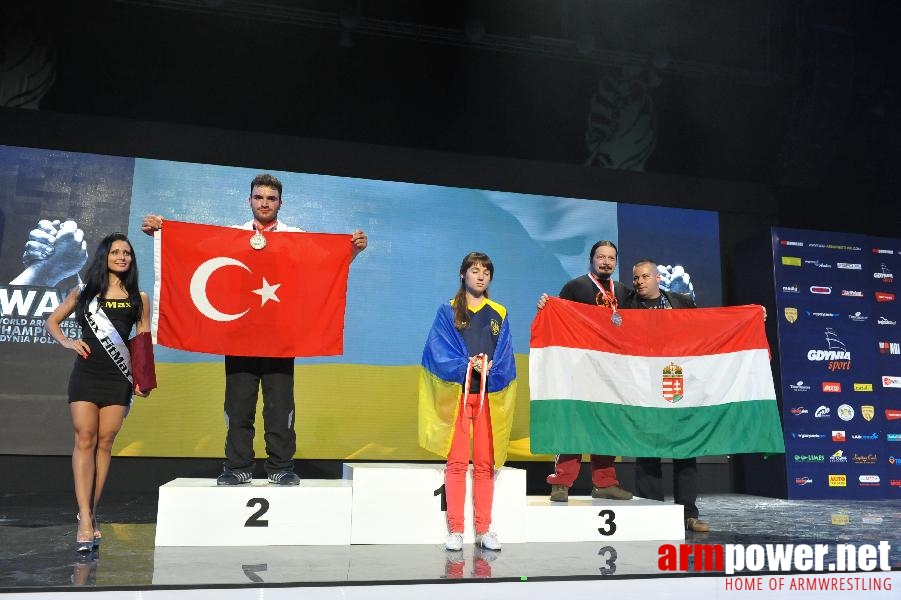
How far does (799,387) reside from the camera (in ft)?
21.1

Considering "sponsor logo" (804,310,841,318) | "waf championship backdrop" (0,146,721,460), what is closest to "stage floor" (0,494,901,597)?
"waf championship backdrop" (0,146,721,460)

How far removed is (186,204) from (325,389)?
1875 millimetres

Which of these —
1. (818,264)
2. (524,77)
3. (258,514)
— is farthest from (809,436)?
(258,514)

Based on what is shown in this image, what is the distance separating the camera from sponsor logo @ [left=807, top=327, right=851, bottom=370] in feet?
21.5

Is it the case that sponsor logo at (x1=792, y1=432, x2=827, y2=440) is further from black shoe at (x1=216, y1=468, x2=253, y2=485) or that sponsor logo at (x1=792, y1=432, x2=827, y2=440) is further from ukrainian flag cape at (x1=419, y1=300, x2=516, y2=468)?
black shoe at (x1=216, y1=468, x2=253, y2=485)

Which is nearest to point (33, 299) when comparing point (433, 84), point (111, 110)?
point (111, 110)

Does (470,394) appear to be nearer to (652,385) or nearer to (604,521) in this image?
(604,521)

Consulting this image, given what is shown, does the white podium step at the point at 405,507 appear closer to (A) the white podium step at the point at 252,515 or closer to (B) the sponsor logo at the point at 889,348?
(A) the white podium step at the point at 252,515

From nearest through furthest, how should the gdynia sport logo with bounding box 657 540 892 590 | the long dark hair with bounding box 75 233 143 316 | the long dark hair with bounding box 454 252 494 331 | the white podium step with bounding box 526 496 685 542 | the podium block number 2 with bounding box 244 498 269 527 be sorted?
the gdynia sport logo with bounding box 657 540 892 590 → the long dark hair with bounding box 75 233 143 316 → the podium block number 2 with bounding box 244 498 269 527 → the long dark hair with bounding box 454 252 494 331 → the white podium step with bounding box 526 496 685 542

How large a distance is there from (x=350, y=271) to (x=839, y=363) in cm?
453

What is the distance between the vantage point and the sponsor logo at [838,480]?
6355mm

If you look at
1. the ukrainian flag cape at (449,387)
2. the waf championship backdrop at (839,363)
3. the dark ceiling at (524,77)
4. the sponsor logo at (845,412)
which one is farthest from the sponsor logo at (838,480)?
the ukrainian flag cape at (449,387)

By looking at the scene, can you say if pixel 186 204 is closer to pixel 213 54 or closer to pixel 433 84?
pixel 213 54

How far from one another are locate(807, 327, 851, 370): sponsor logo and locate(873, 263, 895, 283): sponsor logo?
A: 2.71 feet
